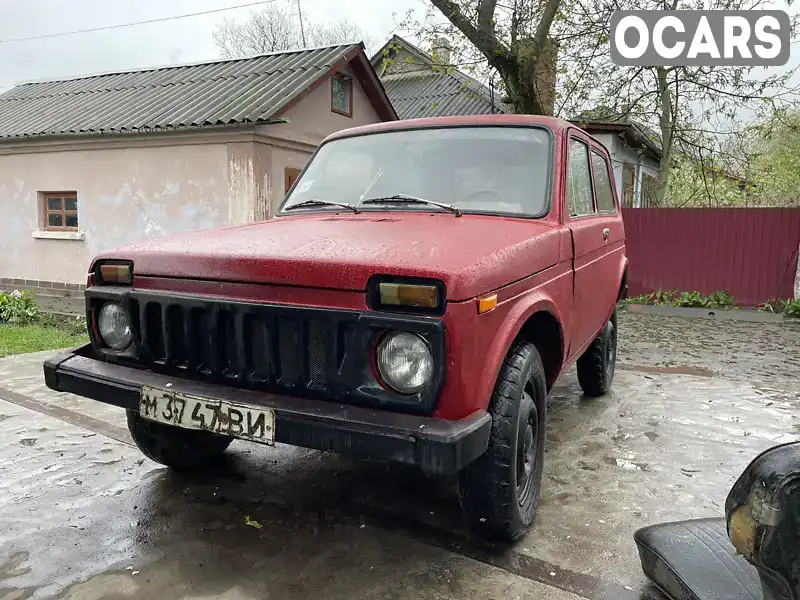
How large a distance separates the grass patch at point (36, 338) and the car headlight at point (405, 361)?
5.74 metres

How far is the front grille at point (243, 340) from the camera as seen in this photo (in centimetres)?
239

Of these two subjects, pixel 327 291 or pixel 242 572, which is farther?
pixel 242 572

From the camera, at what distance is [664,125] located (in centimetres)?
1440

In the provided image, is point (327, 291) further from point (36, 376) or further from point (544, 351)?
point (36, 376)

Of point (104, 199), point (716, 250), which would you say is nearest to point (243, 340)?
point (104, 199)

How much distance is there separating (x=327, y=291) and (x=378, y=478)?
5.14ft

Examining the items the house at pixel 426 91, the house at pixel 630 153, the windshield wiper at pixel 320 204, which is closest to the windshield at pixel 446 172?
the windshield wiper at pixel 320 204

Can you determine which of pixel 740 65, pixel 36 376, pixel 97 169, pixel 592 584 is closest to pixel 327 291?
pixel 592 584

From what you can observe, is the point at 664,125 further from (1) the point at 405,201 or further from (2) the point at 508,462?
(2) the point at 508,462

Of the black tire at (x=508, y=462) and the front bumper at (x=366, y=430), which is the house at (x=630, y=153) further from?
the front bumper at (x=366, y=430)

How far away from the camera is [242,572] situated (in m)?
2.60

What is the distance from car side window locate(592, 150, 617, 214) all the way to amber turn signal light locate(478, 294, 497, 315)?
2.35m

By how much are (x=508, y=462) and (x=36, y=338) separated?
6732mm

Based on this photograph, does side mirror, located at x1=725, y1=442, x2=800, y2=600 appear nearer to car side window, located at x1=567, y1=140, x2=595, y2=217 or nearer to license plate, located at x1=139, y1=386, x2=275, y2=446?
license plate, located at x1=139, y1=386, x2=275, y2=446
